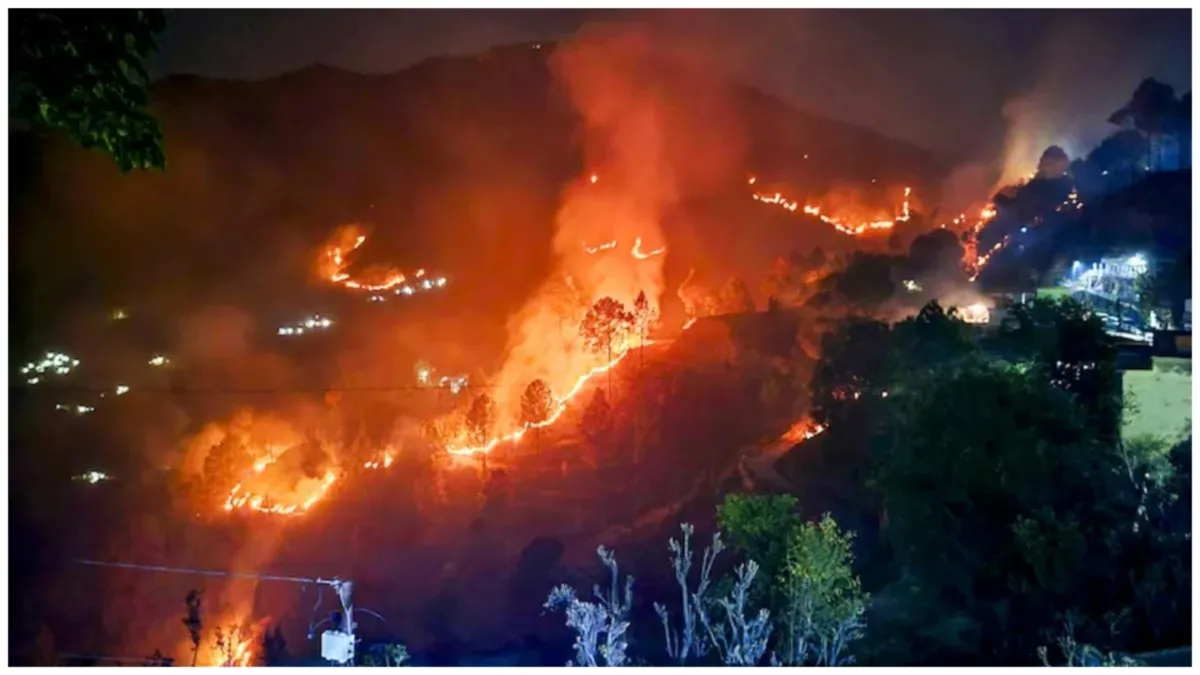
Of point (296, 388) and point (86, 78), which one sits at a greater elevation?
point (86, 78)

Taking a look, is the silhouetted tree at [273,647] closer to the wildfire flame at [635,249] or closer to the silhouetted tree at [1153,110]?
the wildfire flame at [635,249]

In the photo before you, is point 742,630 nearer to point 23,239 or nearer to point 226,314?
point 226,314

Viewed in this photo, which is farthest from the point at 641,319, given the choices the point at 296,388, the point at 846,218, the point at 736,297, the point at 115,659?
the point at 115,659

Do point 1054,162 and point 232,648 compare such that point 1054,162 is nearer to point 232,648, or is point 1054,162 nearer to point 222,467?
point 222,467

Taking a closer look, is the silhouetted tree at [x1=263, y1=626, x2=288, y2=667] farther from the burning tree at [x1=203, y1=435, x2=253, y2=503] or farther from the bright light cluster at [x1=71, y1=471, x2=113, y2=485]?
the bright light cluster at [x1=71, y1=471, x2=113, y2=485]

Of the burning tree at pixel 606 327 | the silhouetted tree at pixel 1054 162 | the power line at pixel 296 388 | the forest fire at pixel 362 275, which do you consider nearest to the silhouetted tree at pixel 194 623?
the power line at pixel 296 388

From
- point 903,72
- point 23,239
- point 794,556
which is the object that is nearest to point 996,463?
point 794,556

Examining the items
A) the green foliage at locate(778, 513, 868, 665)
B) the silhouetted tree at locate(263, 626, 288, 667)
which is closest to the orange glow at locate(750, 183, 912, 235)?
the green foliage at locate(778, 513, 868, 665)
